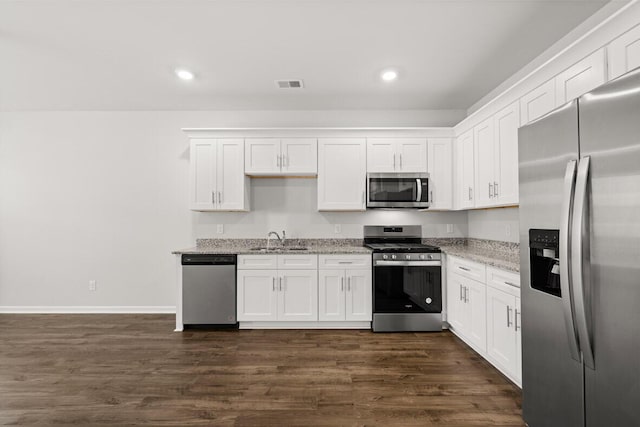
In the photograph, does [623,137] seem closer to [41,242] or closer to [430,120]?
[430,120]

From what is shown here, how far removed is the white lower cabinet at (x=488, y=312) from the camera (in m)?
2.42

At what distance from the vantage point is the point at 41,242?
4.45m

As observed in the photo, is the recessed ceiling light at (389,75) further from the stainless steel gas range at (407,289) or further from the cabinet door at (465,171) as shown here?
the stainless steel gas range at (407,289)

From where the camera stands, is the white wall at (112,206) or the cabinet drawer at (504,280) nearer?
the cabinet drawer at (504,280)

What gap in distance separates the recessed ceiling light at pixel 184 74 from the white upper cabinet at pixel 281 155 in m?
0.94

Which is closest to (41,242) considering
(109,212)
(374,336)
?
(109,212)

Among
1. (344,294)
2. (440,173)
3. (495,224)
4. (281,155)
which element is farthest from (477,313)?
(281,155)

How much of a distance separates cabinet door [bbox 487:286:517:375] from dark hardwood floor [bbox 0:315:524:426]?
0.51 ft

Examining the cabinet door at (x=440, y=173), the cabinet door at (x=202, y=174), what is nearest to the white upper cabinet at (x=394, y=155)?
the cabinet door at (x=440, y=173)

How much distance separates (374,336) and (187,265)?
7.41 feet

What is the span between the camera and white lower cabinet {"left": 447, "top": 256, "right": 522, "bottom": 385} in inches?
95.1

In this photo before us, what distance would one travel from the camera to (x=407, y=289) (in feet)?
12.1

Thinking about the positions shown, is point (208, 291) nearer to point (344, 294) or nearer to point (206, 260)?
point (206, 260)

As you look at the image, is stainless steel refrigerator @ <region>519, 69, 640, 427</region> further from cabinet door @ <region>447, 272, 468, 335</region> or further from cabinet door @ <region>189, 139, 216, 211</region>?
cabinet door @ <region>189, 139, 216, 211</region>
